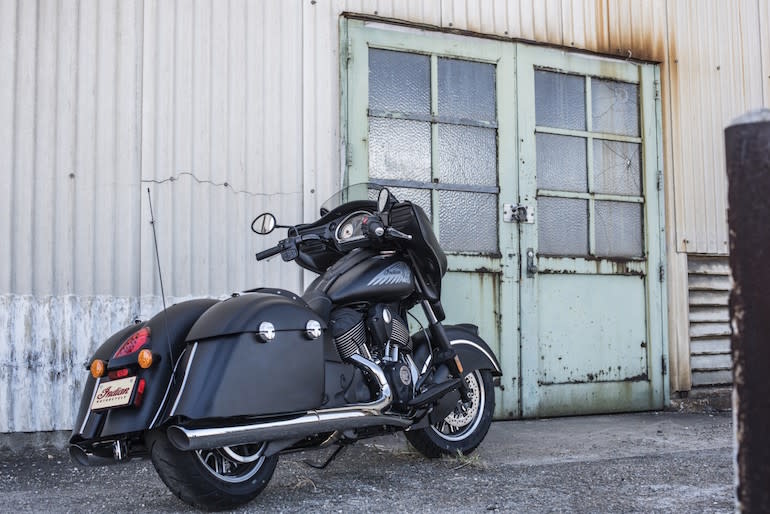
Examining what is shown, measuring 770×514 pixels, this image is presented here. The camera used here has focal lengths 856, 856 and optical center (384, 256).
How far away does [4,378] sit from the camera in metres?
4.45

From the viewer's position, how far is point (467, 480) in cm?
374

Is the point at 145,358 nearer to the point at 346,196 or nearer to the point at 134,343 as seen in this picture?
the point at 134,343

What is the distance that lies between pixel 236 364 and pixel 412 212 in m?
1.20


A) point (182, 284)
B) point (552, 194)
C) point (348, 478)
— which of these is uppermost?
point (552, 194)

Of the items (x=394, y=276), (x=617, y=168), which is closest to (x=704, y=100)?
(x=617, y=168)

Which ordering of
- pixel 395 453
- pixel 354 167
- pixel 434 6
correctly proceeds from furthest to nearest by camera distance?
1. pixel 434 6
2. pixel 354 167
3. pixel 395 453

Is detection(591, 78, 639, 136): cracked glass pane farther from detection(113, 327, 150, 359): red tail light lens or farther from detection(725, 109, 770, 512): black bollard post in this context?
detection(725, 109, 770, 512): black bollard post

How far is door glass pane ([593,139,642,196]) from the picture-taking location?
20.5ft

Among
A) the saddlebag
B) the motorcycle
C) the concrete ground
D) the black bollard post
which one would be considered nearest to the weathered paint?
the concrete ground

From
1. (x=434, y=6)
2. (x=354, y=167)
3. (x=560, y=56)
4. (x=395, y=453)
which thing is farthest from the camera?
(x=560, y=56)

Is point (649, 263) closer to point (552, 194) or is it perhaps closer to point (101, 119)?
point (552, 194)

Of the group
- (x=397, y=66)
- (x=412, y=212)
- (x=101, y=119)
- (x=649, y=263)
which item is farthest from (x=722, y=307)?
(x=101, y=119)

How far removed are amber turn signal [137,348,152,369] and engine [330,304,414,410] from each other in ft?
2.75

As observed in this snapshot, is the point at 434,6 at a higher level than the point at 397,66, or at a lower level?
higher
